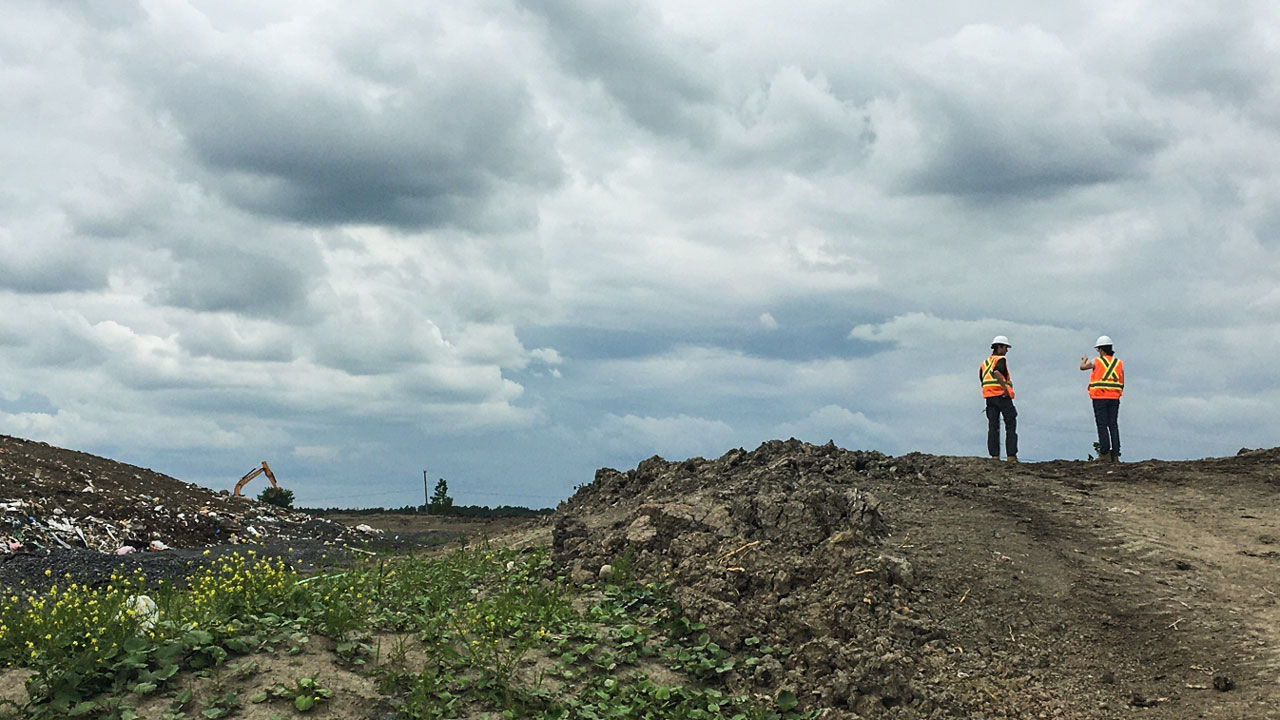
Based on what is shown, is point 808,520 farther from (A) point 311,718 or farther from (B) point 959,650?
(A) point 311,718

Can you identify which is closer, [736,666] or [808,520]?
A: [736,666]

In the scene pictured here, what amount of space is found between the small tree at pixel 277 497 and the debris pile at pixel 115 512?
154 cm

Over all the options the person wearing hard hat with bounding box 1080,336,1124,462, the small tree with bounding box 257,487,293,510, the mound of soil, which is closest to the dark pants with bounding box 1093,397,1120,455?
the person wearing hard hat with bounding box 1080,336,1124,462

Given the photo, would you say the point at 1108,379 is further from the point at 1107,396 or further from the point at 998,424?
the point at 998,424

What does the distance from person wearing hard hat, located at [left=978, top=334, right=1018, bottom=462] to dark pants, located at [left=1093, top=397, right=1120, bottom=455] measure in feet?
4.67

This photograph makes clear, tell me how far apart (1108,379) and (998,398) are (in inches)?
73.9

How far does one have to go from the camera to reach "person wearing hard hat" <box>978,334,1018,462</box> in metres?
15.7

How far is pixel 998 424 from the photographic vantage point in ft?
52.5

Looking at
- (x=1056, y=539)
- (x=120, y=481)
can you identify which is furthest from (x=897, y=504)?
(x=120, y=481)

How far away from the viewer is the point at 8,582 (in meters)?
13.5

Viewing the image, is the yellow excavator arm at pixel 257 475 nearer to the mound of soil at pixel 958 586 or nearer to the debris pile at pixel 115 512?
the debris pile at pixel 115 512

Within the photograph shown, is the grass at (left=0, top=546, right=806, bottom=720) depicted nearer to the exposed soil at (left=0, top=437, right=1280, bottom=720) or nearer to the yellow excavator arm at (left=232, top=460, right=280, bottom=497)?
the exposed soil at (left=0, top=437, right=1280, bottom=720)

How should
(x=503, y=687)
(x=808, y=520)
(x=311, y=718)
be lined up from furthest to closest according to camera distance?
1. (x=808, y=520)
2. (x=503, y=687)
3. (x=311, y=718)

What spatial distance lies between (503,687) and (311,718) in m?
1.27
